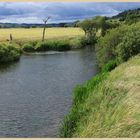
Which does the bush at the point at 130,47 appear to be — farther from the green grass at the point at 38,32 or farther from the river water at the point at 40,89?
the river water at the point at 40,89

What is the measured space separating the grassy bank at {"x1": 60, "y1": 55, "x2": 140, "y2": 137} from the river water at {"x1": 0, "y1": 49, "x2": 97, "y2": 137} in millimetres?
1181

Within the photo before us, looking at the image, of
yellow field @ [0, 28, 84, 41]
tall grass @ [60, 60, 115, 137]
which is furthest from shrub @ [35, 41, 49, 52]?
tall grass @ [60, 60, 115, 137]

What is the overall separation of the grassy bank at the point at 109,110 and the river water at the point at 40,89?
1181mm

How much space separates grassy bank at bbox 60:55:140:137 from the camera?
9484mm

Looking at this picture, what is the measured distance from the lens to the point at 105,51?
82.0ft

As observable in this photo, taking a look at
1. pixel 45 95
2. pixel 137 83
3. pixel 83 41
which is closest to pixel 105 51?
pixel 83 41

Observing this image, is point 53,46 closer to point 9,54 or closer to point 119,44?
point 9,54

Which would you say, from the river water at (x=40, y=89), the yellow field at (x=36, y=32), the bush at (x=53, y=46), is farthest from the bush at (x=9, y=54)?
the yellow field at (x=36, y=32)

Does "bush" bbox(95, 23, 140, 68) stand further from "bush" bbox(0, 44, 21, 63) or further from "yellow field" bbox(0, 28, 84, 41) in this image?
"bush" bbox(0, 44, 21, 63)

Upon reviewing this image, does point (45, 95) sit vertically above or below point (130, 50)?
below

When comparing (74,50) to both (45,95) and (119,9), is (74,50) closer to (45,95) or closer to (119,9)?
(45,95)

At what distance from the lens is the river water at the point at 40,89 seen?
1448cm

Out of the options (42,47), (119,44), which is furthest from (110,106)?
(42,47)

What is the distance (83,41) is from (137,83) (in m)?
13.2
